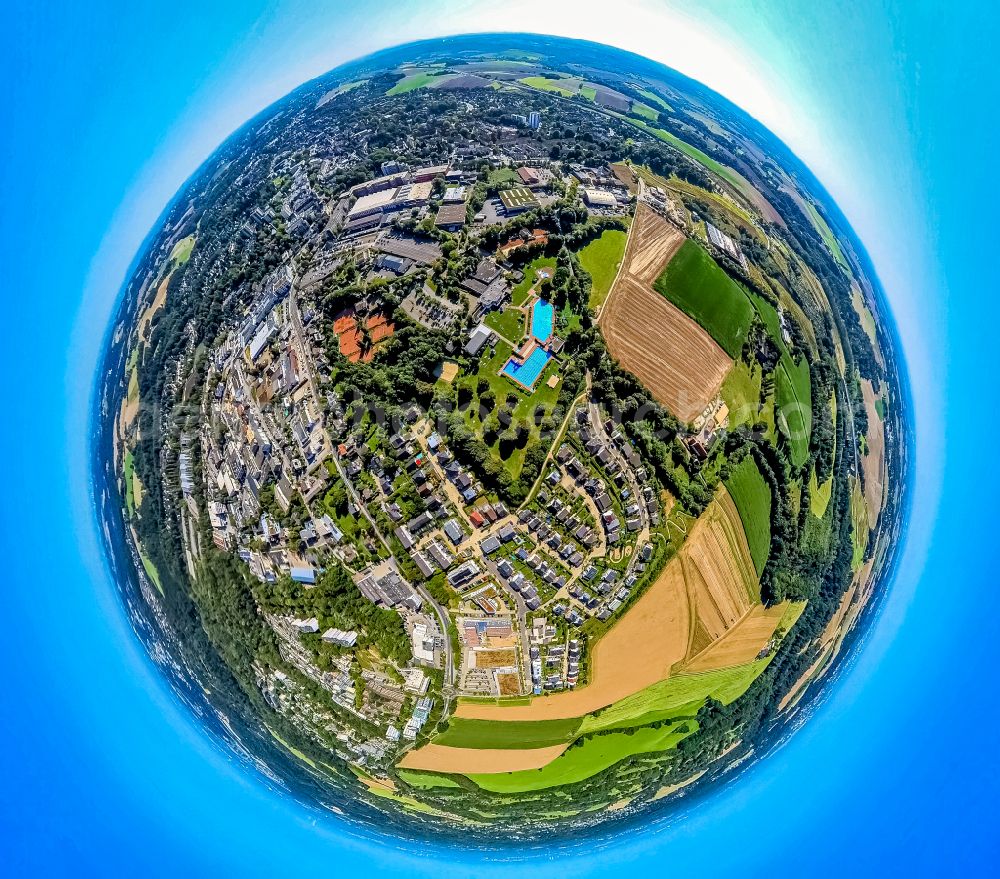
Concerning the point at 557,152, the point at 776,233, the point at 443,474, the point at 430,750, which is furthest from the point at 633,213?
the point at 430,750

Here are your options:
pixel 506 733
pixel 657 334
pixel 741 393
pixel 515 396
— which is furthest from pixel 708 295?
pixel 506 733

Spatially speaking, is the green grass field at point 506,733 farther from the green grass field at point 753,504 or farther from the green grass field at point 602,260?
the green grass field at point 602,260

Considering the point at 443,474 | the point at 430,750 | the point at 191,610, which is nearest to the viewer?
the point at 443,474

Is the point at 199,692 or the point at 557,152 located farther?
the point at 199,692

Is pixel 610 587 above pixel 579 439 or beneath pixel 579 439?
beneath

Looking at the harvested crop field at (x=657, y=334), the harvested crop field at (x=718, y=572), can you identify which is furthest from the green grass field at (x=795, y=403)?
the harvested crop field at (x=718, y=572)

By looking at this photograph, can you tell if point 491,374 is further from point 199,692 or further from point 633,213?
point 199,692

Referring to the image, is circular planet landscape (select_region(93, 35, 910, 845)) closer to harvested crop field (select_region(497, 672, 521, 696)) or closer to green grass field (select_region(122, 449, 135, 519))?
harvested crop field (select_region(497, 672, 521, 696))
